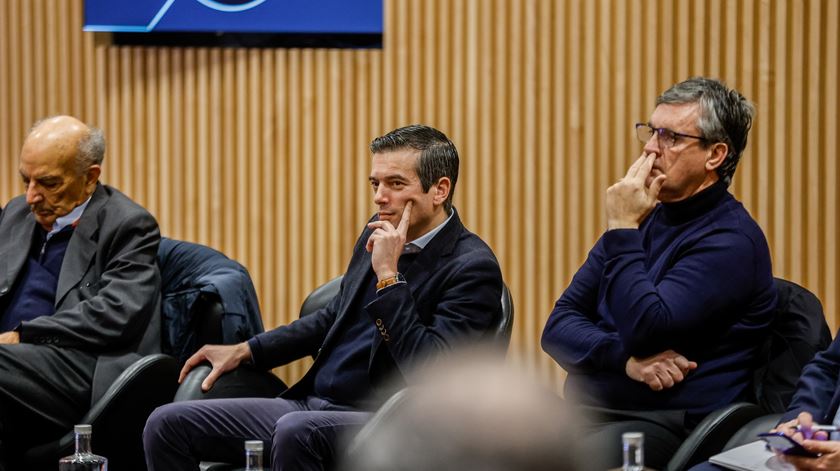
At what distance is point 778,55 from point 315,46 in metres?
1.94

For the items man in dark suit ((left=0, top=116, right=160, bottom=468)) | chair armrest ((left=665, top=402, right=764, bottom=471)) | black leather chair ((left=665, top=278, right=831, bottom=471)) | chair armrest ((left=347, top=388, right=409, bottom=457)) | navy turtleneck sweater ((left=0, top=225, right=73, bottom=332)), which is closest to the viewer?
chair armrest ((left=665, top=402, right=764, bottom=471))

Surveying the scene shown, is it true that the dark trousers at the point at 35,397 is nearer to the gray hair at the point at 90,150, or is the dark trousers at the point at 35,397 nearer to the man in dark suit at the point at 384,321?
the man in dark suit at the point at 384,321

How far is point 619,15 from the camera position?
5.03 meters

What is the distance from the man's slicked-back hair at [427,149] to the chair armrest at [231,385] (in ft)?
2.95

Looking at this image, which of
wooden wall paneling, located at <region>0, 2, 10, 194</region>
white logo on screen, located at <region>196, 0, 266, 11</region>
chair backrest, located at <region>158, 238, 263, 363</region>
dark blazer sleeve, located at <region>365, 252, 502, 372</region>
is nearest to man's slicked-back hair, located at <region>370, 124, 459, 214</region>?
dark blazer sleeve, located at <region>365, 252, 502, 372</region>

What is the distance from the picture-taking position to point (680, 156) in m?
3.63

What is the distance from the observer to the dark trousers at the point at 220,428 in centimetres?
357

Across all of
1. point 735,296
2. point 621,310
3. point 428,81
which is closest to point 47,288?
point 428,81

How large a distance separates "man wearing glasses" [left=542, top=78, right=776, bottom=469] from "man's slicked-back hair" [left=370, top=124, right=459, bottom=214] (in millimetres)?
552

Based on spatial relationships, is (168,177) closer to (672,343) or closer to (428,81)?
(428,81)

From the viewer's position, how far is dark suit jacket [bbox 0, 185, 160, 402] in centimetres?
438

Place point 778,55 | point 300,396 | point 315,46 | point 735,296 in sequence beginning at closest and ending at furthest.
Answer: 1. point 735,296
2. point 300,396
3. point 778,55
4. point 315,46

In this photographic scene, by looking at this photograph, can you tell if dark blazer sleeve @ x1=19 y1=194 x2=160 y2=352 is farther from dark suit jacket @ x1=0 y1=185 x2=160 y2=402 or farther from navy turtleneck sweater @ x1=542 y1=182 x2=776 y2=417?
navy turtleneck sweater @ x1=542 y1=182 x2=776 y2=417

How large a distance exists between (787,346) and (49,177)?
280 cm
